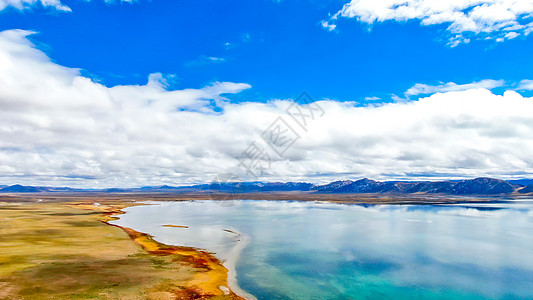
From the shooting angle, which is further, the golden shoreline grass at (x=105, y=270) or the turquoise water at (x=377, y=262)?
the turquoise water at (x=377, y=262)

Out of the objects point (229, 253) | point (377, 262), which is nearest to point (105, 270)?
point (229, 253)

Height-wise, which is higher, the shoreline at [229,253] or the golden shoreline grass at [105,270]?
the golden shoreline grass at [105,270]

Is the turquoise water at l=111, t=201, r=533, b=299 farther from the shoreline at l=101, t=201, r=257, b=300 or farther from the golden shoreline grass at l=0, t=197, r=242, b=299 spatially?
the golden shoreline grass at l=0, t=197, r=242, b=299

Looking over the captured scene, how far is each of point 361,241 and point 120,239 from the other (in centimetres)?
4960

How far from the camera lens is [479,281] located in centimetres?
3825

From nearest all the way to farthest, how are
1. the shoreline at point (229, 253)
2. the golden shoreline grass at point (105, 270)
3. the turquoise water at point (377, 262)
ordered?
the golden shoreline grass at point (105, 270)
the shoreline at point (229, 253)
the turquoise water at point (377, 262)

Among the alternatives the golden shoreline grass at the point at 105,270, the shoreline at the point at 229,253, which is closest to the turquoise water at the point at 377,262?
the shoreline at the point at 229,253

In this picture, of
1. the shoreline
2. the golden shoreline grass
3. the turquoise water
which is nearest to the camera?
the golden shoreline grass

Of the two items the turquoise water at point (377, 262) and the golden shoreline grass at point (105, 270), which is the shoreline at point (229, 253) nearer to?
the golden shoreline grass at point (105, 270)

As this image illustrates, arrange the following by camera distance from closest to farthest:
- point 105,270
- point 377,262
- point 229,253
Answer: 1. point 105,270
2. point 377,262
3. point 229,253

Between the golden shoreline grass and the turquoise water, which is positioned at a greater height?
the golden shoreline grass

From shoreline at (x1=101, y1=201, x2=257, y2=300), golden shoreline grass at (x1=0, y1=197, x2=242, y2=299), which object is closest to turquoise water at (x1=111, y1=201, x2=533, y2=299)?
shoreline at (x1=101, y1=201, x2=257, y2=300)

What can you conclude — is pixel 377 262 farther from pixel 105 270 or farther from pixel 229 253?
pixel 105 270

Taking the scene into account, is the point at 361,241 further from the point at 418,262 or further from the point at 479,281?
the point at 479,281
